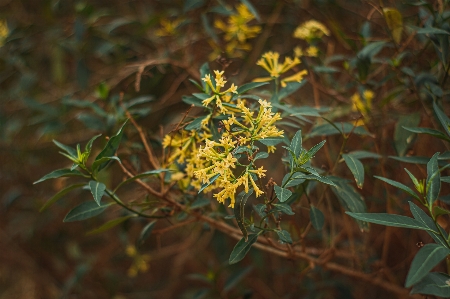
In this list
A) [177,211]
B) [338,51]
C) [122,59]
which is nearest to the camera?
[177,211]

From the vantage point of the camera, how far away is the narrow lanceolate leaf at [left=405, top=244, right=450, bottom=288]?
591mm

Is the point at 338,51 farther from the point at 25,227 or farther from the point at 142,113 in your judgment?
the point at 25,227

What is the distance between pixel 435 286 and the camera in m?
0.68

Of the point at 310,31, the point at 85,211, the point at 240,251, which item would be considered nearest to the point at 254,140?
the point at 240,251

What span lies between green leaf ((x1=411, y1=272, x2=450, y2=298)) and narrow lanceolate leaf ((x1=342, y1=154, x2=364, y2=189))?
0.21m

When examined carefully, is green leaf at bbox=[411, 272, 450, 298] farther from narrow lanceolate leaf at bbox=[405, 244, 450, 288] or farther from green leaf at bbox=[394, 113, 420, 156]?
green leaf at bbox=[394, 113, 420, 156]

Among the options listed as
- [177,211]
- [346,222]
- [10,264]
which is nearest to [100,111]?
[177,211]

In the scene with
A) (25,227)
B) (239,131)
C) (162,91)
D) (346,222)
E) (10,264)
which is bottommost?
(10,264)

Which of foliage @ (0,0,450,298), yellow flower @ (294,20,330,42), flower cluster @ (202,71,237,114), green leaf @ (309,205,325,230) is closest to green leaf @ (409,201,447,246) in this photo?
foliage @ (0,0,450,298)

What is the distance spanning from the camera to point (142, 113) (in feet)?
3.73

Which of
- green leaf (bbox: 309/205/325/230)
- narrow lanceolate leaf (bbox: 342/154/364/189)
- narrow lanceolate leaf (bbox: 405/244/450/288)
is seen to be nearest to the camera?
narrow lanceolate leaf (bbox: 405/244/450/288)

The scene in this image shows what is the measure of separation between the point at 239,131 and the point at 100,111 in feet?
1.84

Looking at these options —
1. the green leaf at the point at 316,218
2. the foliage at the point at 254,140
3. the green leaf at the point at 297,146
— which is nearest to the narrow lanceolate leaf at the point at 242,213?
the foliage at the point at 254,140

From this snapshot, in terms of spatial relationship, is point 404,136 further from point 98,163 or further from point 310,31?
point 98,163
